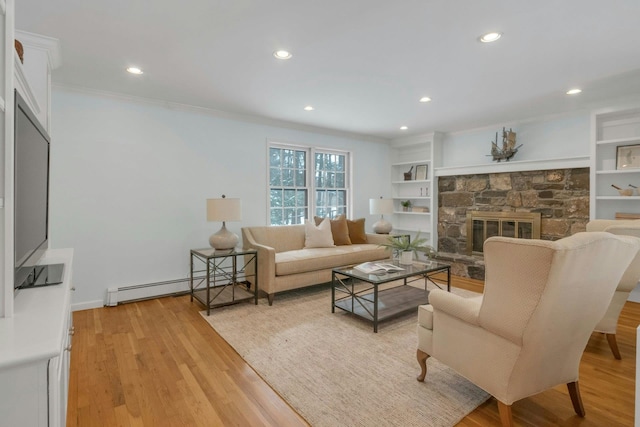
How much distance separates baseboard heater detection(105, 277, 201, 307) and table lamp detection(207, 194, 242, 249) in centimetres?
74

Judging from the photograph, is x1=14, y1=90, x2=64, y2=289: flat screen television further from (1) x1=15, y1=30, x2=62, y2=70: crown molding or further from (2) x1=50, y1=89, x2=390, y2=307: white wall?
(2) x1=50, y1=89, x2=390, y2=307: white wall

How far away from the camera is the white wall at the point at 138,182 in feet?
11.3

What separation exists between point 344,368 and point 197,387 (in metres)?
1.00

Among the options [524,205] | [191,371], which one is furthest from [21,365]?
[524,205]

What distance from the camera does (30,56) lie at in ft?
7.63

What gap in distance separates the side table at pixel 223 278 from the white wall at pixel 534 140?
161 inches

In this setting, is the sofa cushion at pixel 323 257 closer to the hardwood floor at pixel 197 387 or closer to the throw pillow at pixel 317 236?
the throw pillow at pixel 317 236

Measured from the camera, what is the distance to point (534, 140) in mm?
4844

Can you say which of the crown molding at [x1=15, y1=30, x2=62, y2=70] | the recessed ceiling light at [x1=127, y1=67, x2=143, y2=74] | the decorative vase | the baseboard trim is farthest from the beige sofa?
Result: the crown molding at [x1=15, y1=30, x2=62, y2=70]

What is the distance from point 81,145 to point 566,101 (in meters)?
5.70

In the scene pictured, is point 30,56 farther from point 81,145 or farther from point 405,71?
point 405,71

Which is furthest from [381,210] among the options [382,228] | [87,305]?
[87,305]

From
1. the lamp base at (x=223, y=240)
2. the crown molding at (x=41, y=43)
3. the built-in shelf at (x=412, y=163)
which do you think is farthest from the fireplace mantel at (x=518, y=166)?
the crown molding at (x=41, y=43)

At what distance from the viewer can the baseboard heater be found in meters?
3.64
